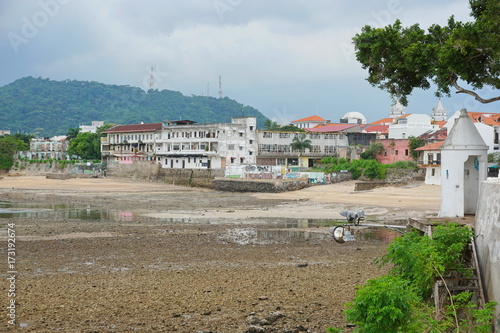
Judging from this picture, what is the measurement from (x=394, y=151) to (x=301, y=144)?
46.7ft

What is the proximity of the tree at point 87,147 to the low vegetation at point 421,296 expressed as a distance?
340 ft

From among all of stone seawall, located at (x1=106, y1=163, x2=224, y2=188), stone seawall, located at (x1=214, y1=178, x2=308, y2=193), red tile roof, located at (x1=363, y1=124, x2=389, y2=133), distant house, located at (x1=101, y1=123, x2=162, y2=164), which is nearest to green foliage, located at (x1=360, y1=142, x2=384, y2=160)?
stone seawall, located at (x1=214, y1=178, x2=308, y2=193)

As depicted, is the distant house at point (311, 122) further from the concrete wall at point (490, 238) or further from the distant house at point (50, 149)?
the concrete wall at point (490, 238)

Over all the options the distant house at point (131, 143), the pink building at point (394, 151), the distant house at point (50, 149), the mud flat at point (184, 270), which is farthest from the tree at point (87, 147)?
the mud flat at point (184, 270)

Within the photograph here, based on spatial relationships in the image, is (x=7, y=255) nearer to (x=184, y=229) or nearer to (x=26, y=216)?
(x=184, y=229)

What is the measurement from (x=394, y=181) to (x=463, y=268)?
179 feet

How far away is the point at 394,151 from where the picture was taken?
75250mm

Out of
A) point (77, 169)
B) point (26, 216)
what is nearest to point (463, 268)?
point (26, 216)

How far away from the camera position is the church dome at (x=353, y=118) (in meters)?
137

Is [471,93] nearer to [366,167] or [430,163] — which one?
[430,163]

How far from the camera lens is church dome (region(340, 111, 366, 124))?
137375 mm

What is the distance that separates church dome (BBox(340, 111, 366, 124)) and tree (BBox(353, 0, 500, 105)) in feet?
378

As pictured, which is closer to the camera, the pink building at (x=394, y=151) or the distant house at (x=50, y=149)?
the pink building at (x=394, y=151)

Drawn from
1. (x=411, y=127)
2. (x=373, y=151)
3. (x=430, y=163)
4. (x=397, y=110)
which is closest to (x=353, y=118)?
(x=397, y=110)
